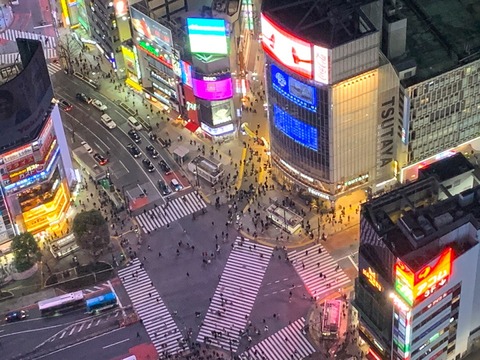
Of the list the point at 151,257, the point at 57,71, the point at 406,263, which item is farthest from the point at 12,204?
the point at 406,263

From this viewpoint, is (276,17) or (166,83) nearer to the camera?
(276,17)

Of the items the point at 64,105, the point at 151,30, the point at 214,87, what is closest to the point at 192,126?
the point at 214,87

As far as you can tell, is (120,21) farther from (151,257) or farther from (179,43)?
(151,257)

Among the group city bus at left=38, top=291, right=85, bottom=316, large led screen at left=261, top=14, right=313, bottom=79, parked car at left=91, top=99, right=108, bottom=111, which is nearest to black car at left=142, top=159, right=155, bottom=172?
parked car at left=91, top=99, right=108, bottom=111

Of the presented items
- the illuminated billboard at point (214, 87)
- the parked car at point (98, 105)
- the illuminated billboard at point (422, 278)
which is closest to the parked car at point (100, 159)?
the parked car at point (98, 105)

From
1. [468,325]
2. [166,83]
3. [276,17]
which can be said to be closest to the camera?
[468,325]

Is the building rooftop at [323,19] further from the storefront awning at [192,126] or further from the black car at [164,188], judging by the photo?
the black car at [164,188]
